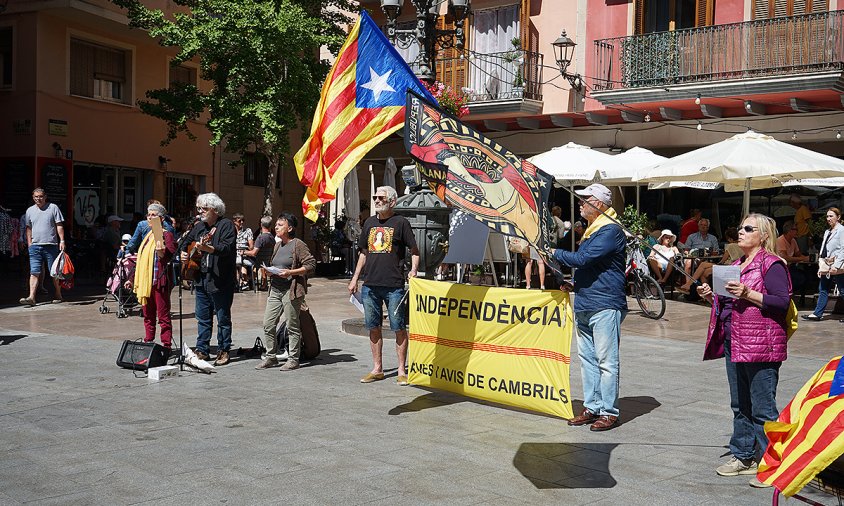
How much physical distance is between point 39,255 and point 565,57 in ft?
43.2

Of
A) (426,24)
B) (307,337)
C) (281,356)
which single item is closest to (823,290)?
(426,24)

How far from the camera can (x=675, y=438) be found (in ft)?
22.6

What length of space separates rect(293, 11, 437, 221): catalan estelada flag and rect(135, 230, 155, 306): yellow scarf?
1.75 m

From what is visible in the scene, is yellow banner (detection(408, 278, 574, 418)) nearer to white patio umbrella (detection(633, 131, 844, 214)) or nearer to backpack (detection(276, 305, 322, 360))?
backpack (detection(276, 305, 322, 360))

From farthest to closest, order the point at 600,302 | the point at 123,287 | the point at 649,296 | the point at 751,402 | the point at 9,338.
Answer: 1. the point at 649,296
2. the point at 123,287
3. the point at 9,338
4. the point at 600,302
5. the point at 751,402

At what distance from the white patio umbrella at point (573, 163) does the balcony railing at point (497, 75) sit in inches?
174

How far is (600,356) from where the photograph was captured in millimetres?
7113

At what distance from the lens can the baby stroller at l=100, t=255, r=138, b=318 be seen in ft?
46.5

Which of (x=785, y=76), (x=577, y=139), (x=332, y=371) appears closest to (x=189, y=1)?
(x=577, y=139)

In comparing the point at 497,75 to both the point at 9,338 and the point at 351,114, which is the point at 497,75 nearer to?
the point at 351,114

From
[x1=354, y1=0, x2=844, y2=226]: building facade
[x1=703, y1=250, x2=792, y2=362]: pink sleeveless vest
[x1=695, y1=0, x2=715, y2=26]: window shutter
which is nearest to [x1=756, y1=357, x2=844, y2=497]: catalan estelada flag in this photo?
[x1=703, y1=250, x2=792, y2=362]: pink sleeveless vest

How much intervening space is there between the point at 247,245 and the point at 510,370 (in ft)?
41.9

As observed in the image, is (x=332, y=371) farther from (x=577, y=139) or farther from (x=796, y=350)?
(x=577, y=139)

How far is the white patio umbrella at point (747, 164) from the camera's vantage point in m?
15.2
